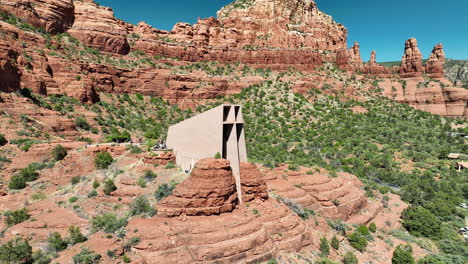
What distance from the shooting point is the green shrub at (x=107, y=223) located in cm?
1385

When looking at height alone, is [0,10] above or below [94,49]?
above

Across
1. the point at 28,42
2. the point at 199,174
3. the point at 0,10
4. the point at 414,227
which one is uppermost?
the point at 0,10

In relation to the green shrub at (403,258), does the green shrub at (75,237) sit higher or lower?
higher

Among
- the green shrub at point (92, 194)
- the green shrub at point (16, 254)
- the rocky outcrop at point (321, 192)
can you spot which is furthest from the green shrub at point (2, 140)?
the rocky outcrop at point (321, 192)

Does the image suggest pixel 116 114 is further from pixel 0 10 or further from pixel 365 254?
pixel 365 254

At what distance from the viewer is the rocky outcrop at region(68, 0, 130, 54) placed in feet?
150

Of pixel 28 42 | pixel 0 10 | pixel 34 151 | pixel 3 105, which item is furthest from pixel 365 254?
pixel 0 10

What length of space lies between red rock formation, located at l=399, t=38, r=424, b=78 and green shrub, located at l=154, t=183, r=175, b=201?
248 feet

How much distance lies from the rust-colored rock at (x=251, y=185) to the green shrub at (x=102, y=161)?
39.0 ft

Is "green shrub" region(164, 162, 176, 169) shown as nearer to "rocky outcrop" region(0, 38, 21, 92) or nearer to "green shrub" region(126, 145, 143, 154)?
"green shrub" region(126, 145, 143, 154)

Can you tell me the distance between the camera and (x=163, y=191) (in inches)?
628

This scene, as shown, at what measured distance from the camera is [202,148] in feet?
59.2

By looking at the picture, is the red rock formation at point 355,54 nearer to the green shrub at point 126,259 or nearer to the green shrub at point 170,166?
the green shrub at point 170,166

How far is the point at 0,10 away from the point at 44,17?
588 centimetres
